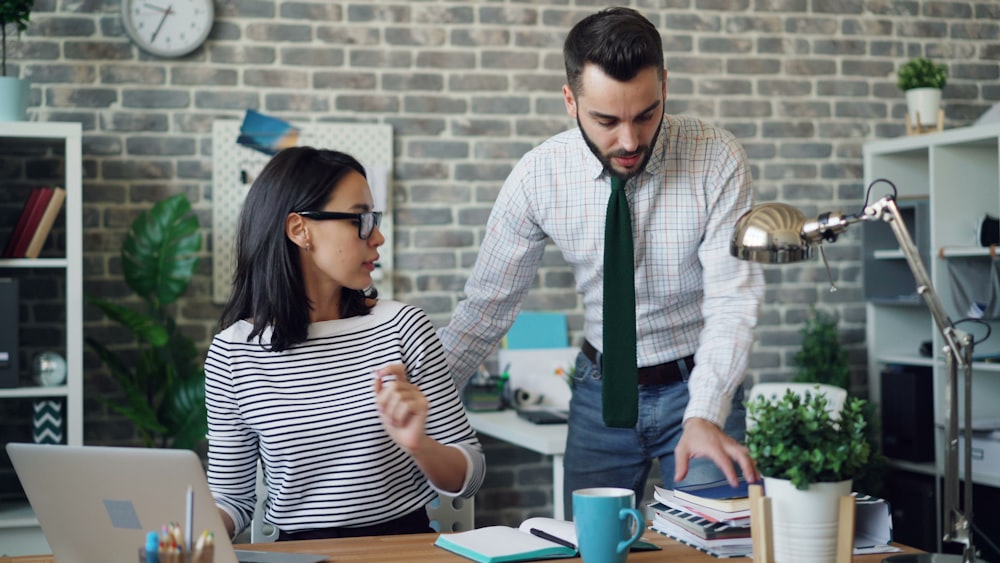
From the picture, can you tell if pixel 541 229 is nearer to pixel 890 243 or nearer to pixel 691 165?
pixel 691 165

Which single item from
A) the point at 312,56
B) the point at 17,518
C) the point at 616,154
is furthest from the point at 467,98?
the point at 17,518

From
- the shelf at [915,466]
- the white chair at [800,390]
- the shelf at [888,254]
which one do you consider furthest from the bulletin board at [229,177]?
the shelf at [915,466]

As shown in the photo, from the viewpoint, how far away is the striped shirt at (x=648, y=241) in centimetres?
213

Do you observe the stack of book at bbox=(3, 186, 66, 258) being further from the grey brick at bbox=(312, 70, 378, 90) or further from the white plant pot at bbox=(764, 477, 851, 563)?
the white plant pot at bbox=(764, 477, 851, 563)

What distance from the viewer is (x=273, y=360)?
1907 mm

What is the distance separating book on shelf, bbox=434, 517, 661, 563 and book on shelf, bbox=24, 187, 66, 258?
7.26ft

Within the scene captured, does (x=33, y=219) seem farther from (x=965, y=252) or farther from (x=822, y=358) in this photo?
(x=965, y=252)

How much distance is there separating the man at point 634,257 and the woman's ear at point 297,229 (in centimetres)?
45

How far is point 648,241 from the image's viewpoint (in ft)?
7.22

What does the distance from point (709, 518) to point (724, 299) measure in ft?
2.24

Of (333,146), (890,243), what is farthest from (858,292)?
(333,146)

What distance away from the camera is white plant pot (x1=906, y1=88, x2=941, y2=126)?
405cm

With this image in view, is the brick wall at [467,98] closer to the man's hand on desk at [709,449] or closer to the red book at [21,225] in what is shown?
the red book at [21,225]

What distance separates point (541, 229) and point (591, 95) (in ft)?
1.40
